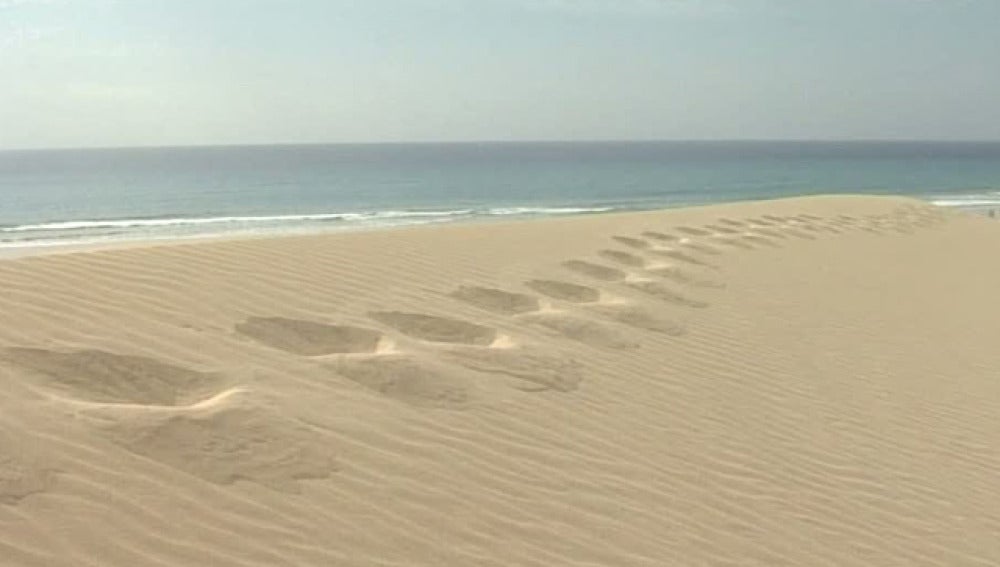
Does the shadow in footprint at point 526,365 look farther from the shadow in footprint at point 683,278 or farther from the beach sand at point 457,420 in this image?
the shadow in footprint at point 683,278

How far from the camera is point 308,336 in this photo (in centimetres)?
585

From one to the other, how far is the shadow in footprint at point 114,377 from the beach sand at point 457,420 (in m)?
0.02

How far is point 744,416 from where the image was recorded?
5617mm

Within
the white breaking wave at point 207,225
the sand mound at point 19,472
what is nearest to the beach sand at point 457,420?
the sand mound at point 19,472

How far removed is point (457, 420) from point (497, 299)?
9.59 ft

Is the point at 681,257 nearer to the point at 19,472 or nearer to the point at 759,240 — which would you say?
the point at 759,240

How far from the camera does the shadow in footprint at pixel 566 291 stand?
26.8 feet

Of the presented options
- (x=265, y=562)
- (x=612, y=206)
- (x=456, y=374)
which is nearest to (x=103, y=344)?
(x=456, y=374)

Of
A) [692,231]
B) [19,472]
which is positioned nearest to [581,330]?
[19,472]

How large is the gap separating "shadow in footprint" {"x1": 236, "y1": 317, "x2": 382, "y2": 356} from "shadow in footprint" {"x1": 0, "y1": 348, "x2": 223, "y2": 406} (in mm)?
768

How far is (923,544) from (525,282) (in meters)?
4.58

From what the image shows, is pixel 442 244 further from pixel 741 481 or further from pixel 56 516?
pixel 56 516

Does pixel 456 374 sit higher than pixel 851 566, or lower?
higher

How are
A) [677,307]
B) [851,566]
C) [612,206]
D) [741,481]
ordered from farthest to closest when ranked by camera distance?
[612,206] → [677,307] → [741,481] → [851,566]
